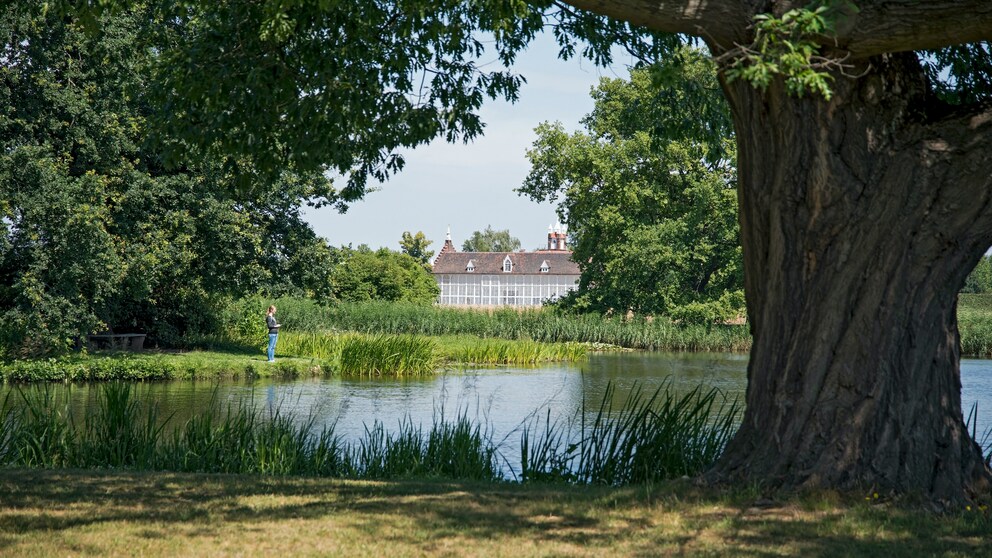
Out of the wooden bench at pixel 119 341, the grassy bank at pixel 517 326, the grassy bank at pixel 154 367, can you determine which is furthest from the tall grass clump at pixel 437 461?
the grassy bank at pixel 517 326

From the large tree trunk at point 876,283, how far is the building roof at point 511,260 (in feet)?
234

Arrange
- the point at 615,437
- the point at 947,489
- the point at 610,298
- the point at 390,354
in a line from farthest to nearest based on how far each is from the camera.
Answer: the point at 610,298
the point at 390,354
the point at 615,437
the point at 947,489

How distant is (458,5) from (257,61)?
2104 mm

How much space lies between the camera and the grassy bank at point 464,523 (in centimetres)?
520

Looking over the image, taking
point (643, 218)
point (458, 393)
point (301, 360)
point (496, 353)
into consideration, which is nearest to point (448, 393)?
point (458, 393)

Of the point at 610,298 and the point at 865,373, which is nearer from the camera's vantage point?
the point at 865,373

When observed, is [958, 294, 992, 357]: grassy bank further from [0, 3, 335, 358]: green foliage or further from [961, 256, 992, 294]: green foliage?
[961, 256, 992, 294]: green foliage

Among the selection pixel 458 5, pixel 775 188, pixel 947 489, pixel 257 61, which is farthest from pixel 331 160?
pixel 947 489

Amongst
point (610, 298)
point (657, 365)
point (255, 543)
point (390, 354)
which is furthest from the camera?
point (610, 298)

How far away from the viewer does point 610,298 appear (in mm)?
45938

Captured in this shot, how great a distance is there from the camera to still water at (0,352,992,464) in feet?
52.3

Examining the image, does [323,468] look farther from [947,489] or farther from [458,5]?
[947,489]

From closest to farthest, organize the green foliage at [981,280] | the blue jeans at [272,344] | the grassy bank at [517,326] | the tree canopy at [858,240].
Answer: the tree canopy at [858,240] → the blue jeans at [272,344] → the grassy bank at [517,326] → the green foliage at [981,280]

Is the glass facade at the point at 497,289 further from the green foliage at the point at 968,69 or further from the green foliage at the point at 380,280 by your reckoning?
the green foliage at the point at 968,69
